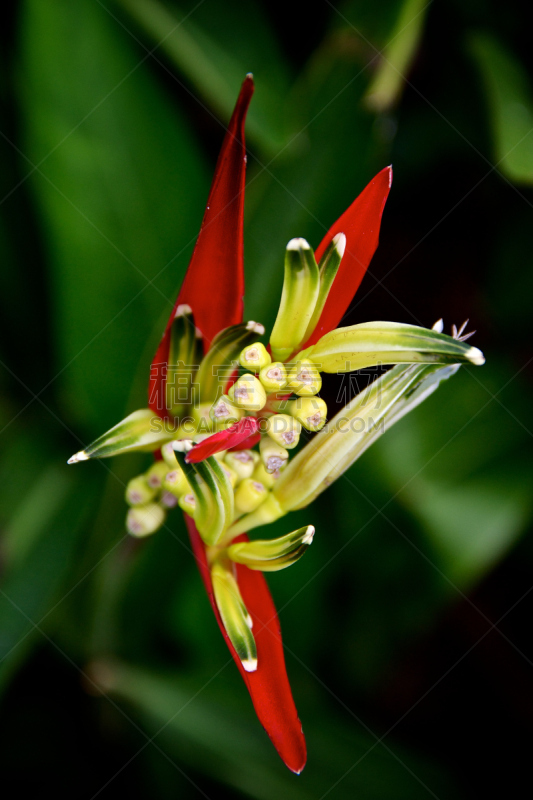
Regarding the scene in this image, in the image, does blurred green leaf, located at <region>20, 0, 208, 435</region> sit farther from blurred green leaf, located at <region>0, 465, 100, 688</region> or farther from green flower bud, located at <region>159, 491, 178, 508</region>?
green flower bud, located at <region>159, 491, 178, 508</region>

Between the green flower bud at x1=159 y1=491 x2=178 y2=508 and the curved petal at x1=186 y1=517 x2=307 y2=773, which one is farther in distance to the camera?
the green flower bud at x1=159 y1=491 x2=178 y2=508

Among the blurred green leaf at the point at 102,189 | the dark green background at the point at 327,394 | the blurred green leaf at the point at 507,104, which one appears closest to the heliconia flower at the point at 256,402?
the dark green background at the point at 327,394

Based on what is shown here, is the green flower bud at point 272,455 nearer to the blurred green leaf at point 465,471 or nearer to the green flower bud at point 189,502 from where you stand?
the green flower bud at point 189,502

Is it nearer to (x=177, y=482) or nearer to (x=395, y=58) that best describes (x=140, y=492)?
(x=177, y=482)

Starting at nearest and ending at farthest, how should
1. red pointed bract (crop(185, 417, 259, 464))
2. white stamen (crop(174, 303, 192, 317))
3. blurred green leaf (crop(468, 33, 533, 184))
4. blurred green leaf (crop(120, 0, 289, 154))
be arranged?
red pointed bract (crop(185, 417, 259, 464)) < white stamen (crop(174, 303, 192, 317)) < blurred green leaf (crop(468, 33, 533, 184)) < blurred green leaf (crop(120, 0, 289, 154))

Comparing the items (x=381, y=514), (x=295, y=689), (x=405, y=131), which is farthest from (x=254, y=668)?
(x=405, y=131)

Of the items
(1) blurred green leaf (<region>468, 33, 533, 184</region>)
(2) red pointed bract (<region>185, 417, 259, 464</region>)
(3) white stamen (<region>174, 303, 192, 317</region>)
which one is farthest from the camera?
(1) blurred green leaf (<region>468, 33, 533, 184</region>)

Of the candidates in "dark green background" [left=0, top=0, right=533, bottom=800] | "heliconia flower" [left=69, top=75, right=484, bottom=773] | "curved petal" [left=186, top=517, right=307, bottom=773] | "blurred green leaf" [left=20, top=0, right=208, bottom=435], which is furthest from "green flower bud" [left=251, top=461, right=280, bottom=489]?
"blurred green leaf" [left=20, top=0, right=208, bottom=435]
